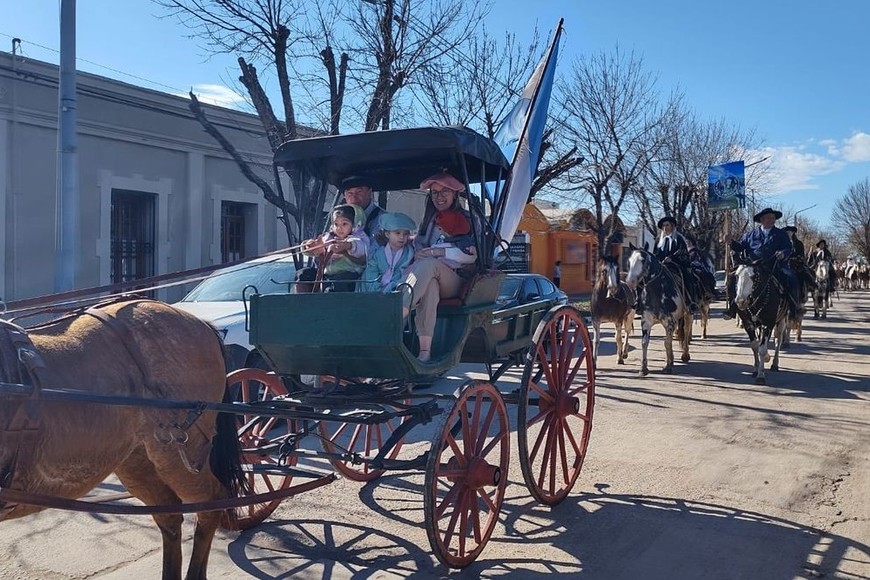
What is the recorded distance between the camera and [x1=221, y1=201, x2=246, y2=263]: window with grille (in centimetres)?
1953

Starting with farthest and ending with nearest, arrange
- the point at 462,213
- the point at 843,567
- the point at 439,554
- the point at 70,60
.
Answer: the point at 70,60, the point at 462,213, the point at 843,567, the point at 439,554

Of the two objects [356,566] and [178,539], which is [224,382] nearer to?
[178,539]

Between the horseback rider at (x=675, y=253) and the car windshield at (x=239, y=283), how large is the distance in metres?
7.00

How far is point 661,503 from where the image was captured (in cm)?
588

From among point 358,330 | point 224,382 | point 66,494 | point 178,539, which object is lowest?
point 178,539

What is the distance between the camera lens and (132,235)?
17.7 m

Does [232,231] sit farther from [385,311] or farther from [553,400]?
[385,311]

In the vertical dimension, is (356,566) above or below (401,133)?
below

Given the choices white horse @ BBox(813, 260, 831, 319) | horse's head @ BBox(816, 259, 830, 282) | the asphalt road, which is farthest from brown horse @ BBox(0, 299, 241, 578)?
horse's head @ BBox(816, 259, 830, 282)

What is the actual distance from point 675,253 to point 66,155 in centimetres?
985

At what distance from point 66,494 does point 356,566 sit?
1865 millimetres

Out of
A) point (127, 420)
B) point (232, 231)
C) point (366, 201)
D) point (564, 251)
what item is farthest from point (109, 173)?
point (564, 251)

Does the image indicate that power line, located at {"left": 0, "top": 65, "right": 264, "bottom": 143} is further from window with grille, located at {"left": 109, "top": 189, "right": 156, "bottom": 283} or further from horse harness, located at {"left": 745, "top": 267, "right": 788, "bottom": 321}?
horse harness, located at {"left": 745, "top": 267, "right": 788, "bottom": 321}

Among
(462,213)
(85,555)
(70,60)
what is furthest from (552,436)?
(70,60)
